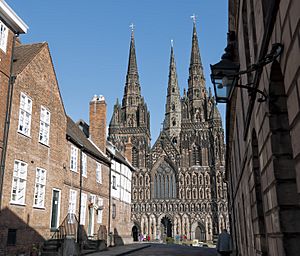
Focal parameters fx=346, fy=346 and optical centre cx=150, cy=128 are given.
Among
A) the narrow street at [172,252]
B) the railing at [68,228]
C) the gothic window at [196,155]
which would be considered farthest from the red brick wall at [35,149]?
the gothic window at [196,155]

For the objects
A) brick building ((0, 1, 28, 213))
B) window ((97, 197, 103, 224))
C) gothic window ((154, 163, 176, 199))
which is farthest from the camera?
gothic window ((154, 163, 176, 199))

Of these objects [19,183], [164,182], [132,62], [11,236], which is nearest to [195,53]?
[132,62]

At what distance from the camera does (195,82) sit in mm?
80688

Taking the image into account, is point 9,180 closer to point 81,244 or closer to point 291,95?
point 81,244

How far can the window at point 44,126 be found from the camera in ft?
57.9

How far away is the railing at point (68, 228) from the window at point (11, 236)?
Answer: 12.1 ft

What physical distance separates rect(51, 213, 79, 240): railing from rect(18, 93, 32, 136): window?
601cm

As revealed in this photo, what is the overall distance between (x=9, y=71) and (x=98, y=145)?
45.2 feet

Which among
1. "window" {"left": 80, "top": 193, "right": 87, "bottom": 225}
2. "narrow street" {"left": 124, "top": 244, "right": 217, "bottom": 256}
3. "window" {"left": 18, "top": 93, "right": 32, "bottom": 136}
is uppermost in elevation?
"window" {"left": 18, "top": 93, "right": 32, "bottom": 136}

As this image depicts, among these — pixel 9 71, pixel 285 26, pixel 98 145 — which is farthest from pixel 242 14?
pixel 98 145

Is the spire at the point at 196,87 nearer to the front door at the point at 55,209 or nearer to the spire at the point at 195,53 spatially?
the spire at the point at 195,53

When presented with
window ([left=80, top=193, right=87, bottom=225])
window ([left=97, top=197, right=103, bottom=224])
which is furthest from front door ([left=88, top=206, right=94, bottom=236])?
window ([left=80, top=193, right=87, bottom=225])

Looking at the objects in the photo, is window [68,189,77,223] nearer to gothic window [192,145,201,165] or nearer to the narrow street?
the narrow street

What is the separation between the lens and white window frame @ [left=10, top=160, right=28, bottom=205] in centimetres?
1491
